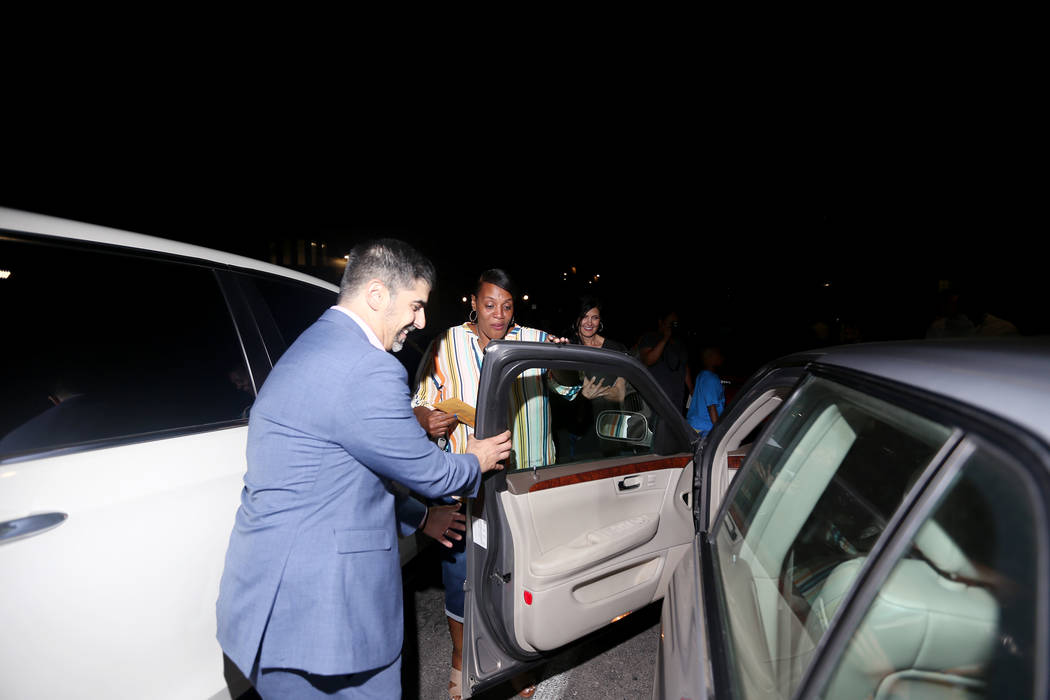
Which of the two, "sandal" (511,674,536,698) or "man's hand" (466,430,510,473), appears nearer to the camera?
"man's hand" (466,430,510,473)

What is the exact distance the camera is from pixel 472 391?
2.33 meters

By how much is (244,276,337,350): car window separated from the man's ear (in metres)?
0.88

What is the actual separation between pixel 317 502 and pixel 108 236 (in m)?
1.23

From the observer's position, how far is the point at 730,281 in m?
29.5

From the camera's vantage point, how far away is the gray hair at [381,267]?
1382mm

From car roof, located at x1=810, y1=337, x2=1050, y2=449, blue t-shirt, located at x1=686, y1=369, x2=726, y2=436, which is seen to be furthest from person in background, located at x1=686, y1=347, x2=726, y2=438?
car roof, located at x1=810, y1=337, x2=1050, y2=449

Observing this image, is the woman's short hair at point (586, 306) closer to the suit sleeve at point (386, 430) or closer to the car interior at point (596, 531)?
the car interior at point (596, 531)

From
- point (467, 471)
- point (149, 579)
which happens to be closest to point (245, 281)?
point (149, 579)

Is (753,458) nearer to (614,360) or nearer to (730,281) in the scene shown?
(614,360)

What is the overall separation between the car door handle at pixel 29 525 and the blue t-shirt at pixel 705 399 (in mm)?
3708

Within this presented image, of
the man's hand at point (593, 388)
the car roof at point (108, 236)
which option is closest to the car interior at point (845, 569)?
the man's hand at point (593, 388)

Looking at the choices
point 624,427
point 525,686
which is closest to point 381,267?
point 624,427

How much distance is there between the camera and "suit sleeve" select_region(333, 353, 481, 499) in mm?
1182

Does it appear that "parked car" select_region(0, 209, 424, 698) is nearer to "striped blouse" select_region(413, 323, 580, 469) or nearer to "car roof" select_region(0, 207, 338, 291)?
"car roof" select_region(0, 207, 338, 291)
